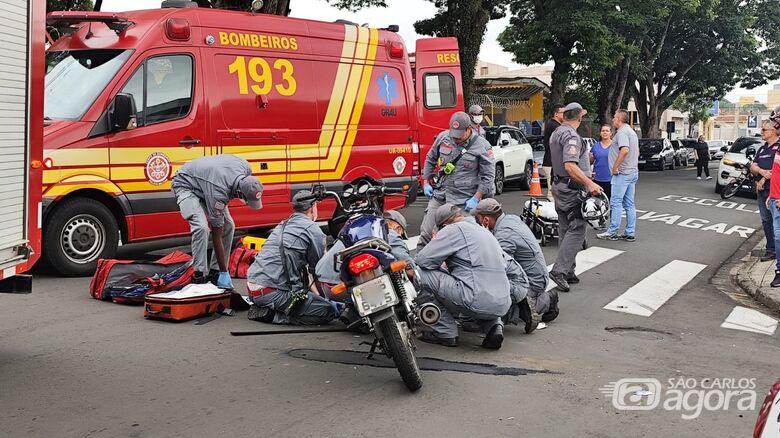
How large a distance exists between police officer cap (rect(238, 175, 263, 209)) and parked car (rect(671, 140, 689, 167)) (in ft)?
113

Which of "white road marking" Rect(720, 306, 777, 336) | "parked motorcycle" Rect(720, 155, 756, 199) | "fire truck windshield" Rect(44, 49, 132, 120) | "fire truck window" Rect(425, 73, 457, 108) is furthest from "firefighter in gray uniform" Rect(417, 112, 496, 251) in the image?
"parked motorcycle" Rect(720, 155, 756, 199)

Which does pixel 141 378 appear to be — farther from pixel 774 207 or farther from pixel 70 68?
pixel 774 207

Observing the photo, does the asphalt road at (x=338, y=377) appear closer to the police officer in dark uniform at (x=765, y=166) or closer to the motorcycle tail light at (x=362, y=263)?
the motorcycle tail light at (x=362, y=263)

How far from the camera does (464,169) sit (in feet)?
26.6

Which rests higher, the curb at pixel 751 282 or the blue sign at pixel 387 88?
the blue sign at pixel 387 88

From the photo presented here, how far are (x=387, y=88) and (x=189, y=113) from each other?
3.50 m

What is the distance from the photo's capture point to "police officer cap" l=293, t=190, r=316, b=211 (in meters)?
6.42

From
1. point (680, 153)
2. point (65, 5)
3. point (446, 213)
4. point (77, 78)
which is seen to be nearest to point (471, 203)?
point (446, 213)

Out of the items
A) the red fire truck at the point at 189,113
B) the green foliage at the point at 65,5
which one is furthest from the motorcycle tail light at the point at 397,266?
the green foliage at the point at 65,5

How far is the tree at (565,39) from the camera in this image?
89.7ft

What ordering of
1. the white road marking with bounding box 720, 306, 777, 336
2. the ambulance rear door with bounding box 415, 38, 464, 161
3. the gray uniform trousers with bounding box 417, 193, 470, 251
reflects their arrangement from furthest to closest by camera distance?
the ambulance rear door with bounding box 415, 38, 464, 161, the gray uniform trousers with bounding box 417, 193, 470, 251, the white road marking with bounding box 720, 306, 777, 336

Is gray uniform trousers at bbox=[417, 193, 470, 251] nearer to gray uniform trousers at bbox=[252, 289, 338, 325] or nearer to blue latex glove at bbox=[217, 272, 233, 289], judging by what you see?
gray uniform trousers at bbox=[252, 289, 338, 325]

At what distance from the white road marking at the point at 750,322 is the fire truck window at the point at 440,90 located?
8.71 metres

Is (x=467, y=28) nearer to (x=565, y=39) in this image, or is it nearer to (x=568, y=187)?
(x=565, y=39)
